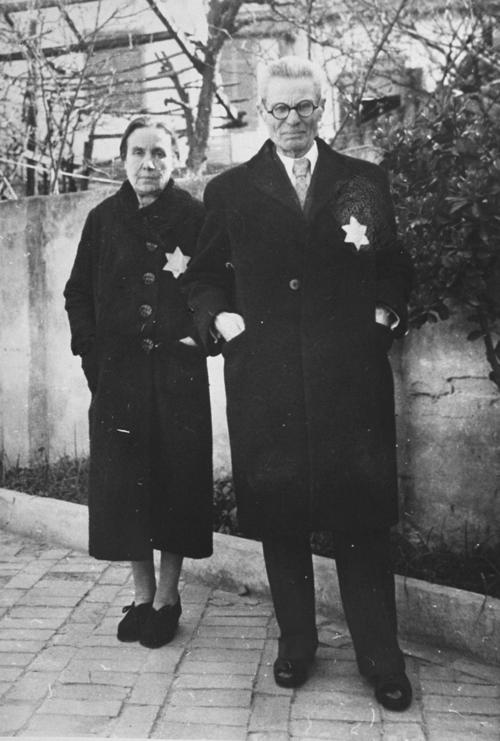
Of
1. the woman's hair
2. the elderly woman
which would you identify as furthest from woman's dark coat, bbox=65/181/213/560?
the woman's hair

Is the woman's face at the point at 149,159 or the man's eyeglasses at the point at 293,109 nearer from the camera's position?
the man's eyeglasses at the point at 293,109

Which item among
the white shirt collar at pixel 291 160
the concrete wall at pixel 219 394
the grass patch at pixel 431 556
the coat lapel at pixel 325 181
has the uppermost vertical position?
the white shirt collar at pixel 291 160

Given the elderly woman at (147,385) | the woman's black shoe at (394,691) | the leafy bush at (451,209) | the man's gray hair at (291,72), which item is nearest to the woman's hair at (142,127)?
the elderly woman at (147,385)

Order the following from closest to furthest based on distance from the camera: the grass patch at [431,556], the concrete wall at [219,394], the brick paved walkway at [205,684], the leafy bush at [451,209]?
1. the brick paved walkway at [205,684]
2. the leafy bush at [451,209]
3. the grass patch at [431,556]
4. the concrete wall at [219,394]

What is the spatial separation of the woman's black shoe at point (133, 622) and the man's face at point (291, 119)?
180 centimetres

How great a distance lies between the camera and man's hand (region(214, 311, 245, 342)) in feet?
9.64

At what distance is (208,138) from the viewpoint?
5.10 meters

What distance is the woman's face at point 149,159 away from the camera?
3.29 metres

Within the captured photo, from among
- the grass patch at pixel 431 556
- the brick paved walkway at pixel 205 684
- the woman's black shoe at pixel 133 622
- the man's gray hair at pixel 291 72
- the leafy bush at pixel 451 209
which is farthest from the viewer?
the grass patch at pixel 431 556

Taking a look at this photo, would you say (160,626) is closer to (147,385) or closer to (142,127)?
(147,385)

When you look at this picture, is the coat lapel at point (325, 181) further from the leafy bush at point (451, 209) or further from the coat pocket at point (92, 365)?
the coat pocket at point (92, 365)

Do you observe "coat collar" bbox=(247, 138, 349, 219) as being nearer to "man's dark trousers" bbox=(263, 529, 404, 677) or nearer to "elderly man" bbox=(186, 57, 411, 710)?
"elderly man" bbox=(186, 57, 411, 710)

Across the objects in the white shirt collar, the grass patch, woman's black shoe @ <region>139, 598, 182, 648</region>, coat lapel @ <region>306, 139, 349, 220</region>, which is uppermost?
the white shirt collar

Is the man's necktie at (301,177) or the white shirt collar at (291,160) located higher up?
the white shirt collar at (291,160)
